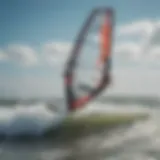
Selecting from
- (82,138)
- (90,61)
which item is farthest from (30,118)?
(90,61)

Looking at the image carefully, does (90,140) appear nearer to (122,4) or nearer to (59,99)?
(59,99)

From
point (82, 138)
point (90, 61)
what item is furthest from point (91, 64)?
point (82, 138)

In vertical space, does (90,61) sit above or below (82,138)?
above

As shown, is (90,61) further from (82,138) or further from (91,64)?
(82,138)

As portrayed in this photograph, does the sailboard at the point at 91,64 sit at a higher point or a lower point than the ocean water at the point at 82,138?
higher

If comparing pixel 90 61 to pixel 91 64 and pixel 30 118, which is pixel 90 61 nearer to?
pixel 91 64

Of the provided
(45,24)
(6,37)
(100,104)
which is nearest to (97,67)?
(100,104)
